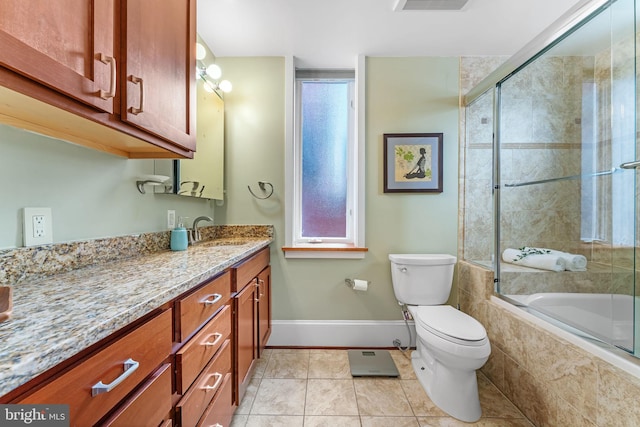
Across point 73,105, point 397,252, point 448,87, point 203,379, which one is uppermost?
point 448,87

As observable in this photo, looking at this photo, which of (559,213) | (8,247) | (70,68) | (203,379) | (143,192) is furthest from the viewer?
(559,213)

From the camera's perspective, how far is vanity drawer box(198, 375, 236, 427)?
1.00 m

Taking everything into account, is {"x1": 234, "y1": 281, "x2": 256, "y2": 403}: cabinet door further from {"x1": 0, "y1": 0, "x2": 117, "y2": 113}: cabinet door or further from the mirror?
{"x1": 0, "y1": 0, "x2": 117, "y2": 113}: cabinet door

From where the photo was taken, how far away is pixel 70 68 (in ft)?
2.16

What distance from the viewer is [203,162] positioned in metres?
1.80

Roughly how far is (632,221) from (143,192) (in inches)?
109

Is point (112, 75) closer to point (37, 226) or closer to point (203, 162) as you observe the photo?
point (37, 226)

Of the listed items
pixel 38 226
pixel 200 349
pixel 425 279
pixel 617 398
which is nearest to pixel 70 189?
pixel 38 226

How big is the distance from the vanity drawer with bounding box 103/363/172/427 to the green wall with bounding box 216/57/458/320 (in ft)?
4.71

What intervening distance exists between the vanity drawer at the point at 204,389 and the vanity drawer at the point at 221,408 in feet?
0.09

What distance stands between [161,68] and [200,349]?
3.46 ft

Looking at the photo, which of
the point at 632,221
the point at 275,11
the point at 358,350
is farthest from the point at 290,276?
the point at 632,221

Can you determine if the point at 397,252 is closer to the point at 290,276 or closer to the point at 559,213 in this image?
the point at 290,276

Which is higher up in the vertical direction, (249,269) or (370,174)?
(370,174)
